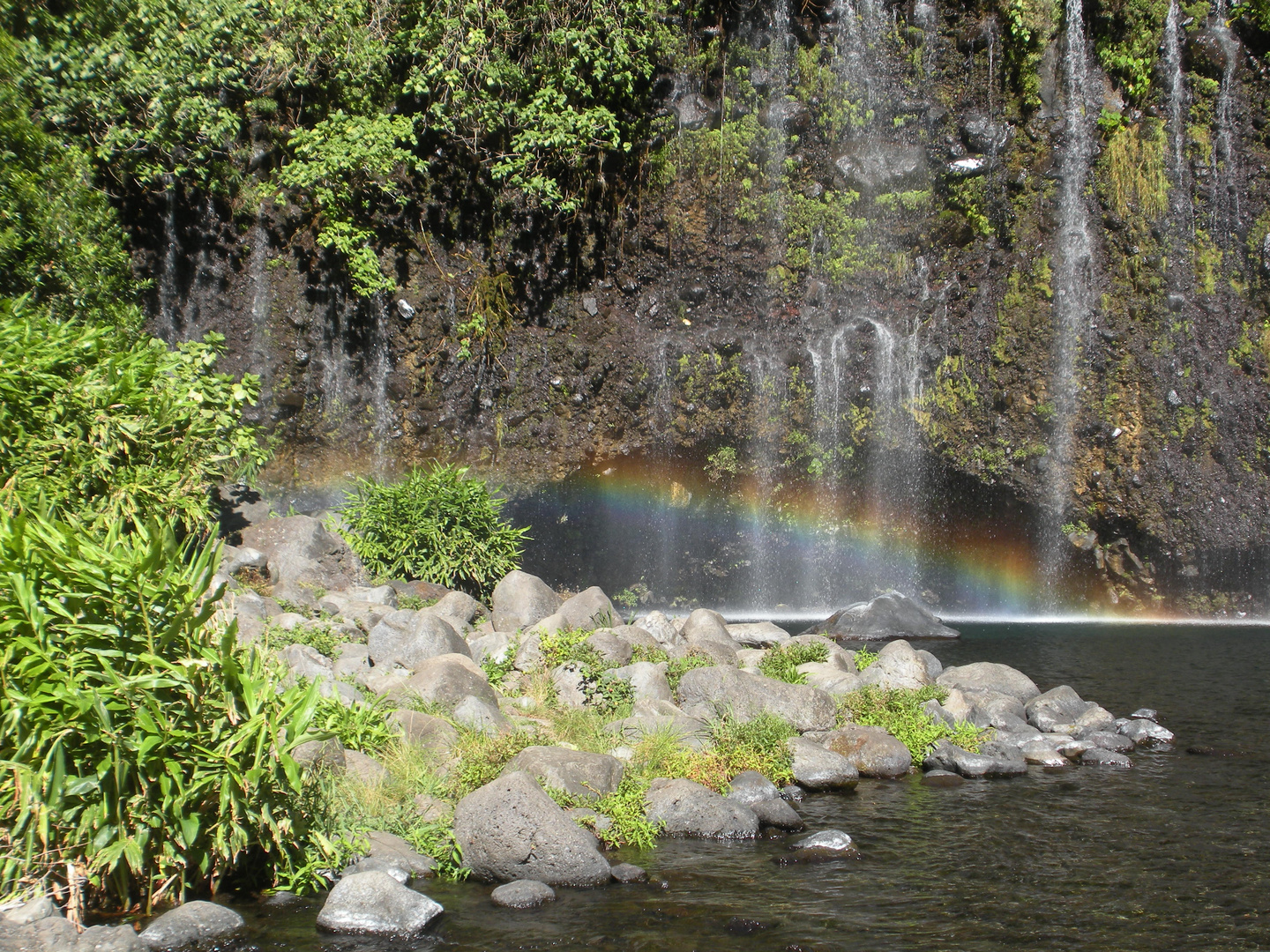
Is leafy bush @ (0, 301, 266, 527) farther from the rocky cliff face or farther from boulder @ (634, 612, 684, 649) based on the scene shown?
the rocky cliff face

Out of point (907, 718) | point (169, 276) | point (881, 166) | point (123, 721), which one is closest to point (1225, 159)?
point (881, 166)

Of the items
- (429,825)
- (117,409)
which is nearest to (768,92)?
(117,409)

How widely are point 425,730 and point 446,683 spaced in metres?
0.76

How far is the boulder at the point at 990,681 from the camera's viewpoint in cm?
1114

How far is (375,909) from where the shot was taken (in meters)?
5.62

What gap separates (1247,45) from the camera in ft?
66.8

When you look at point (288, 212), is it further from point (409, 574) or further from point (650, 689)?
point (650, 689)

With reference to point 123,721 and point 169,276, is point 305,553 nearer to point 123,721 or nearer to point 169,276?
point 169,276

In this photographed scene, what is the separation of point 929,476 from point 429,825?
16.9 metres

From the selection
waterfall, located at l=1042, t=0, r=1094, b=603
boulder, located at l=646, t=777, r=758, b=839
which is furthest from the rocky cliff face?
boulder, located at l=646, t=777, r=758, b=839

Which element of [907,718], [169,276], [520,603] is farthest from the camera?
[169,276]

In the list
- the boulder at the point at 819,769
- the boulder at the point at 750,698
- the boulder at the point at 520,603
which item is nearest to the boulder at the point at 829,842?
the boulder at the point at 819,769

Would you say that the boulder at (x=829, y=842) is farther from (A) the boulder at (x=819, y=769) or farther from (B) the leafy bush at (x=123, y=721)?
(B) the leafy bush at (x=123, y=721)

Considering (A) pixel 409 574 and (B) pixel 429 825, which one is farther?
(A) pixel 409 574
